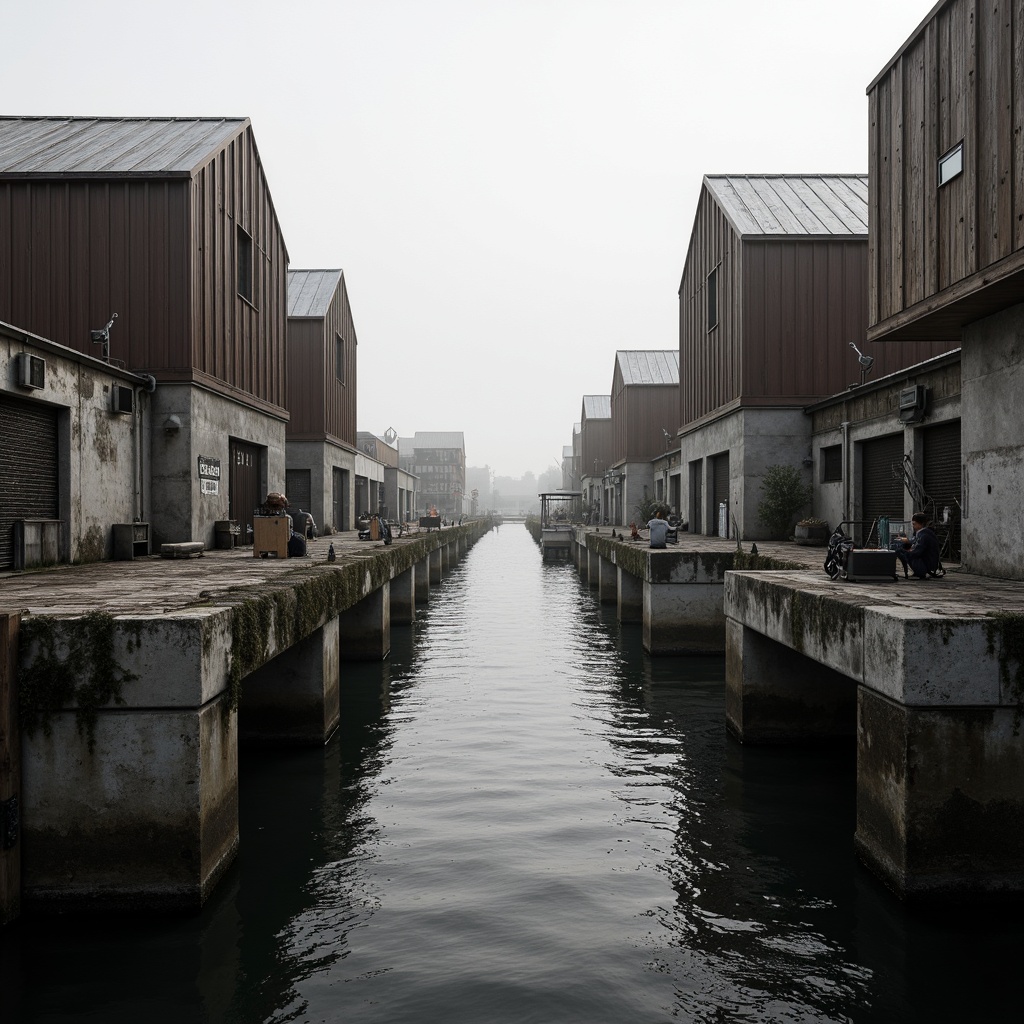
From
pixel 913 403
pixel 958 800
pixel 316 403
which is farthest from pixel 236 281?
pixel 958 800

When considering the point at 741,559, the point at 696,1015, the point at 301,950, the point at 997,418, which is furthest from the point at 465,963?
the point at 741,559

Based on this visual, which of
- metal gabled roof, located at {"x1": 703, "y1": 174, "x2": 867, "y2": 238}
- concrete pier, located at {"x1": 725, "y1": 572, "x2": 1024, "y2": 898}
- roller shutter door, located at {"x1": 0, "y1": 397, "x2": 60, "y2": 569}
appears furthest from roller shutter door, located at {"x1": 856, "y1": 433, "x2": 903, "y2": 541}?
roller shutter door, located at {"x1": 0, "y1": 397, "x2": 60, "y2": 569}

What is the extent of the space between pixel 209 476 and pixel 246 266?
5824 millimetres

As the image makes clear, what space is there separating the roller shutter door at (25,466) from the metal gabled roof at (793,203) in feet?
55.8

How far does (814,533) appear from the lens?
63.0 feet

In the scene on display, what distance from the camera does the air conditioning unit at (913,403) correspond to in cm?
1491

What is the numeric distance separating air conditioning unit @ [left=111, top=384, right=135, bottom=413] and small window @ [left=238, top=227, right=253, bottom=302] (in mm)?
5955

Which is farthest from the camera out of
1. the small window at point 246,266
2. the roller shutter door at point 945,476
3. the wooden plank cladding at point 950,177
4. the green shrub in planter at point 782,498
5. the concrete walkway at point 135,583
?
the green shrub in planter at point 782,498

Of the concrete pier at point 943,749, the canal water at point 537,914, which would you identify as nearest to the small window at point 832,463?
the canal water at point 537,914

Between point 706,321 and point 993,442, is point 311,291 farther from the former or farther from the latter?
point 993,442

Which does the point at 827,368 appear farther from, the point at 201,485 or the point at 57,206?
the point at 57,206

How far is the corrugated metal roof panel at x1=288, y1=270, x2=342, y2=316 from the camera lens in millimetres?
30234

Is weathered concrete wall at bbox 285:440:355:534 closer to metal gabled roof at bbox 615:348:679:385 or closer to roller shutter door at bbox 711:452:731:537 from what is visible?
roller shutter door at bbox 711:452:731:537

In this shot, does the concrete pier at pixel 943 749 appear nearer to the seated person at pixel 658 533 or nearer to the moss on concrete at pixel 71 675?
the moss on concrete at pixel 71 675
